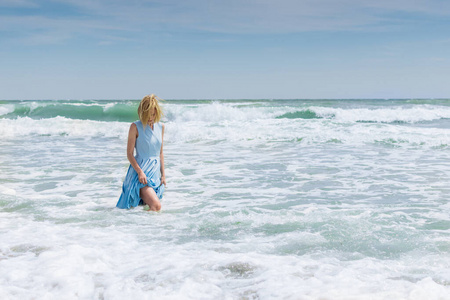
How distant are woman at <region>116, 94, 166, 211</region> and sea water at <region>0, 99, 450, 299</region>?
6.5 inches

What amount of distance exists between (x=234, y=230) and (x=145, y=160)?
154cm

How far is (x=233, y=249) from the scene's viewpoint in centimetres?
406

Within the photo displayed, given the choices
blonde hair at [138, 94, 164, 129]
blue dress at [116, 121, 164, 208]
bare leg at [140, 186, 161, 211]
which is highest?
blonde hair at [138, 94, 164, 129]

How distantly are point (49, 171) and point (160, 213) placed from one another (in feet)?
13.8

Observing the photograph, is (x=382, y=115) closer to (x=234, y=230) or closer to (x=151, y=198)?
(x=151, y=198)

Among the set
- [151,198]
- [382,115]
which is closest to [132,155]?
[151,198]

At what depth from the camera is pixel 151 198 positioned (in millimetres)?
5445

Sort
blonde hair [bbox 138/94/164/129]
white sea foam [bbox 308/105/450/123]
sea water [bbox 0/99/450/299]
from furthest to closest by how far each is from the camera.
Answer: white sea foam [bbox 308/105/450/123] → blonde hair [bbox 138/94/164/129] → sea water [bbox 0/99/450/299]

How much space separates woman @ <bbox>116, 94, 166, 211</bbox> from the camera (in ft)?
17.4

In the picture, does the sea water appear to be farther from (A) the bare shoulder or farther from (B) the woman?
(A) the bare shoulder

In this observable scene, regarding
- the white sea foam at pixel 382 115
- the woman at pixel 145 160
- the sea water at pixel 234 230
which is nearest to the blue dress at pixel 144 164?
the woman at pixel 145 160

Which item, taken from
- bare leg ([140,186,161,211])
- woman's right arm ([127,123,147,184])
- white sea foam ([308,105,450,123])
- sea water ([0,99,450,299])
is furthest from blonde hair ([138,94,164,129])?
white sea foam ([308,105,450,123])

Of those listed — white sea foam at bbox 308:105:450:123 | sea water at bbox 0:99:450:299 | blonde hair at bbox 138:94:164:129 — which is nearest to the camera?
sea water at bbox 0:99:450:299

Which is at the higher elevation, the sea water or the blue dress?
the blue dress
